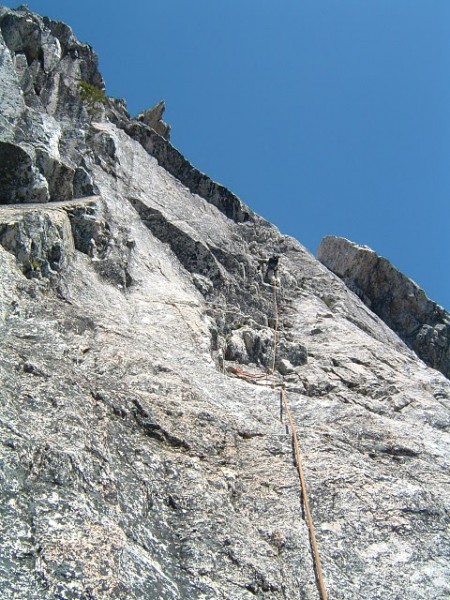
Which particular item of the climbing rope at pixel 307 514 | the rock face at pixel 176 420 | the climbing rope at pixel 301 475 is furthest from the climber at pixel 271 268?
the climbing rope at pixel 307 514

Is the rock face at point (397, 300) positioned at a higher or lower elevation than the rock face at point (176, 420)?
higher

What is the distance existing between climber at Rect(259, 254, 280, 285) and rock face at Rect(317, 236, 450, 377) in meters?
9.07

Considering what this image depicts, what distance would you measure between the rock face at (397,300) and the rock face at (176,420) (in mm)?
9626

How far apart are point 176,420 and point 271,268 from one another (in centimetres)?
1435

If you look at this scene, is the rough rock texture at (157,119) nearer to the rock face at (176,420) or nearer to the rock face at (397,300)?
the rock face at (397,300)

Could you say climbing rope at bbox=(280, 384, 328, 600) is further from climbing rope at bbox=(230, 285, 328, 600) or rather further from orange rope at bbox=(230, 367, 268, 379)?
orange rope at bbox=(230, 367, 268, 379)

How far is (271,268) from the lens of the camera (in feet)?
81.8

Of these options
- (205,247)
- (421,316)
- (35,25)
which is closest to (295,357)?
(205,247)

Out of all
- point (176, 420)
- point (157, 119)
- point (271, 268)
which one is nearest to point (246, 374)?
point (176, 420)

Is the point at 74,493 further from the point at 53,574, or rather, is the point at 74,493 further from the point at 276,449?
the point at 276,449

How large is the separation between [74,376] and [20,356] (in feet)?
3.28

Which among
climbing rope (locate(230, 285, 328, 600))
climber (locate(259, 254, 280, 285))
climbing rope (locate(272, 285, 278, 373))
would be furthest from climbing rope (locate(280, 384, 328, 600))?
climber (locate(259, 254, 280, 285))

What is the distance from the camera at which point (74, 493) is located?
8438 mm

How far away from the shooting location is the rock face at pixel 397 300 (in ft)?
101
